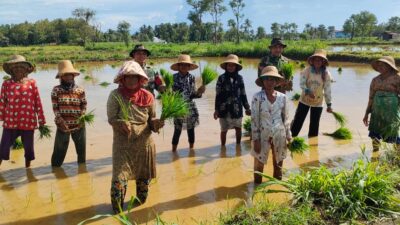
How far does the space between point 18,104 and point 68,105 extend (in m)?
0.61

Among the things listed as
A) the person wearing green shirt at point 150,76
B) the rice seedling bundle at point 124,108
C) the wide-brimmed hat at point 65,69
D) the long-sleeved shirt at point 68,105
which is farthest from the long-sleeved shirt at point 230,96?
the rice seedling bundle at point 124,108

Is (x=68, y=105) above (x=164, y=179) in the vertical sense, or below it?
above

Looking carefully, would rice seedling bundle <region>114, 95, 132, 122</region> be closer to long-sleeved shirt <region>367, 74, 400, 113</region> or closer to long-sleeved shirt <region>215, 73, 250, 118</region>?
long-sleeved shirt <region>215, 73, 250, 118</region>

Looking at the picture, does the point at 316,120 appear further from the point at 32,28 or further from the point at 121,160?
the point at 32,28

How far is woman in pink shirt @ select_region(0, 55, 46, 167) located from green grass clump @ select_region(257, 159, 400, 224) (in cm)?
328

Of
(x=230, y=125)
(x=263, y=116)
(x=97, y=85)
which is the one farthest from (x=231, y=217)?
Answer: (x=97, y=85)

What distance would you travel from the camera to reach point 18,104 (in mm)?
4965

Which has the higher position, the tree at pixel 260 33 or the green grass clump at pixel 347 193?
the tree at pixel 260 33

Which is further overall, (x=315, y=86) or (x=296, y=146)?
(x=315, y=86)

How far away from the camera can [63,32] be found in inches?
2574

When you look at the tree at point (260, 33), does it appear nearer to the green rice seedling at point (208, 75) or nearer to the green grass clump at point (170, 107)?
the green rice seedling at point (208, 75)

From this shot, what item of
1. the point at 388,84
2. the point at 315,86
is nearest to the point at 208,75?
the point at 315,86

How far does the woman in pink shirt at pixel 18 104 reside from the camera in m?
4.92

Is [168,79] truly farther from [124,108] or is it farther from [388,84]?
[388,84]
